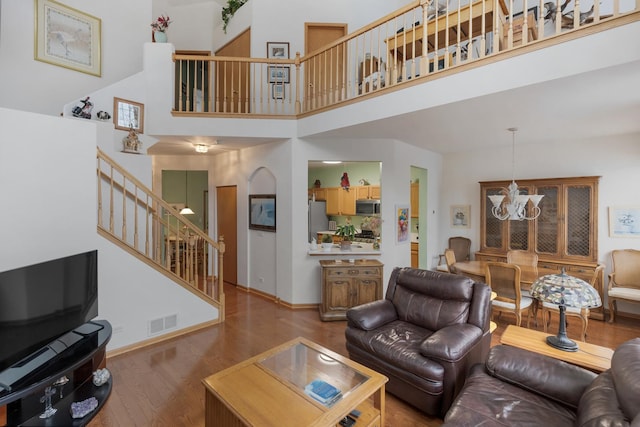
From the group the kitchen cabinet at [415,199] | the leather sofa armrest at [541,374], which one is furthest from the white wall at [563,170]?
the leather sofa armrest at [541,374]

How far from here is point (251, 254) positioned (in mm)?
5453

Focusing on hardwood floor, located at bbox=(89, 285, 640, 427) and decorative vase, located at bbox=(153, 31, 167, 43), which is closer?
hardwood floor, located at bbox=(89, 285, 640, 427)

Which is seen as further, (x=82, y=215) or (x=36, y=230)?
(x=82, y=215)

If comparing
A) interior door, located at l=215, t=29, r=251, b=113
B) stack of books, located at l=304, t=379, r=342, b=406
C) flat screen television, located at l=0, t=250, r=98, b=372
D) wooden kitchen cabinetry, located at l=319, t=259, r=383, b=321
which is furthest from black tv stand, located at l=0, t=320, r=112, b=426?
interior door, located at l=215, t=29, r=251, b=113

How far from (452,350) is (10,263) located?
10.5ft

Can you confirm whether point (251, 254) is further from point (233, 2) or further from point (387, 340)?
point (233, 2)

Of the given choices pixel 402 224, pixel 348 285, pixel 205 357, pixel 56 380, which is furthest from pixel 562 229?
pixel 56 380

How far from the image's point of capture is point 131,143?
4.08m

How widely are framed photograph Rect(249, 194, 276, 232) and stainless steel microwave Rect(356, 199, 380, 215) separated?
238 centimetres

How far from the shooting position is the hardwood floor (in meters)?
2.25

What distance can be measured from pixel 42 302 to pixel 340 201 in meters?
5.66

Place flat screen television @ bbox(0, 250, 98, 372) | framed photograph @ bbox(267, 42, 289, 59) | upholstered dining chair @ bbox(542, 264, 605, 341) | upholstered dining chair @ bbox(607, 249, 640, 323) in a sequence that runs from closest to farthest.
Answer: flat screen television @ bbox(0, 250, 98, 372) → upholstered dining chair @ bbox(542, 264, 605, 341) → upholstered dining chair @ bbox(607, 249, 640, 323) → framed photograph @ bbox(267, 42, 289, 59)

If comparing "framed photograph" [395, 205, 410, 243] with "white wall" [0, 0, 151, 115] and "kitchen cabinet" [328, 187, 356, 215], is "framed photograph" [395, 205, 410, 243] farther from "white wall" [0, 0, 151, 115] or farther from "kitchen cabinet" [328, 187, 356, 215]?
"white wall" [0, 0, 151, 115]

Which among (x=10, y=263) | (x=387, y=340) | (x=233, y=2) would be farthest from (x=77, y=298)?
(x=233, y=2)
